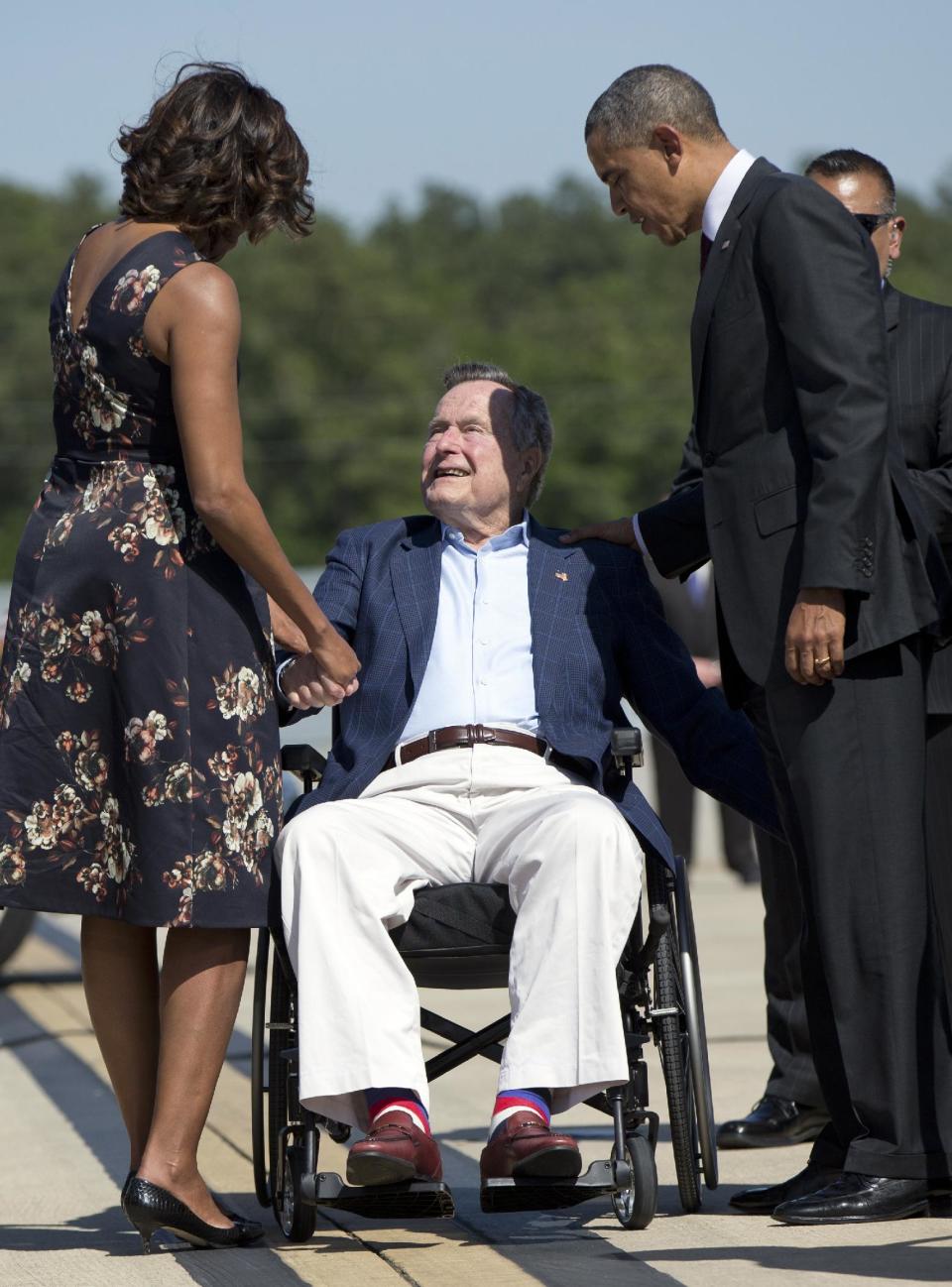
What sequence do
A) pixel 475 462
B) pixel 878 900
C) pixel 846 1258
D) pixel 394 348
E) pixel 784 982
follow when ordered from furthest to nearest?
1. pixel 394 348
2. pixel 784 982
3. pixel 475 462
4. pixel 878 900
5. pixel 846 1258

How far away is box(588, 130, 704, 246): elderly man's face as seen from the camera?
151 inches

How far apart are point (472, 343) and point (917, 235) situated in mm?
22366

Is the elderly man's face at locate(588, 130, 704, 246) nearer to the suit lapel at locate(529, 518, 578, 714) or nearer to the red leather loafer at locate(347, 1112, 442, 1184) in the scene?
the suit lapel at locate(529, 518, 578, 714)

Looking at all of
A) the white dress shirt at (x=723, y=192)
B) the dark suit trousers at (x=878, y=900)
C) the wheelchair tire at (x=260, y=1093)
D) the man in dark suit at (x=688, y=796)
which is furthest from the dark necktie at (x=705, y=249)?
the man in dark suit at (x=688, y=796)

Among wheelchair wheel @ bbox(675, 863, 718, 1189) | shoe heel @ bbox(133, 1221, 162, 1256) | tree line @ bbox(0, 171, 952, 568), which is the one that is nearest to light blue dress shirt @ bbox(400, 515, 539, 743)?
wheelchair wheel @ bbox(675, 863, 718, 1189)

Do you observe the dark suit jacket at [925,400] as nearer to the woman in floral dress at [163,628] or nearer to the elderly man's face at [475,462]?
the elderly man's face at [475,462]

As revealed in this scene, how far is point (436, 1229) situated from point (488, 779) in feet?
2.81

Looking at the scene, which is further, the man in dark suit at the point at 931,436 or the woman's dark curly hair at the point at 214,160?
the man in dark suit at the point at 931,436

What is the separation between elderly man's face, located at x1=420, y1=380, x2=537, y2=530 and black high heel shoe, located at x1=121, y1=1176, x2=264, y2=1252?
160 cm

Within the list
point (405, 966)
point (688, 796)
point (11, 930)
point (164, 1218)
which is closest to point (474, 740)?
point (405, 966)

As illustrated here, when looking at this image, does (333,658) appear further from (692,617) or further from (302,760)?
(692,617)

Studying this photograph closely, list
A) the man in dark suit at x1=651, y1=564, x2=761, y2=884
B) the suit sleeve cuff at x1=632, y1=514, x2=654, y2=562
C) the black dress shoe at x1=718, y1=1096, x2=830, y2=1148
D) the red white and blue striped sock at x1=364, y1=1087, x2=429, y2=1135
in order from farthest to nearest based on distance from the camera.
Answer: the man in dark suit at x1=651, y1=564, x2=761, y2=884 → the black dress shoe at x1=718, y1=1096, x2=830, y2=1148 → the suit sleeve cuff at x1=632, y1=514, x2=654, y2=562 → the red white and blue striped sock at x1=364, y1=1087, x2=429, y2=1135

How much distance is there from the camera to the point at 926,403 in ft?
12.7

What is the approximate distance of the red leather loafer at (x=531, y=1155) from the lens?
3.36 metres
